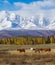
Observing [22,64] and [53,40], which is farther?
[53,40]

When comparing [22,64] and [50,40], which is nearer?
[22,64]

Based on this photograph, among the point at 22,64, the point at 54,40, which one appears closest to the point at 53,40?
the point at 54,40

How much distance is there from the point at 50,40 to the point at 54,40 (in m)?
3.41

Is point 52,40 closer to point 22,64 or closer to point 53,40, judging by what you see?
point 53,40

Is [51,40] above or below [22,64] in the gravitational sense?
below

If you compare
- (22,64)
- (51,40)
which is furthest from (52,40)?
(22,64)

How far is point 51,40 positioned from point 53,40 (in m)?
2.98

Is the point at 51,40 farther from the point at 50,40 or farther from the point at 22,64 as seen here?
→ the point at 22,64

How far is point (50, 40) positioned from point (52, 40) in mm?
2037

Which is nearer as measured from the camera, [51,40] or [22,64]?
[22,64]

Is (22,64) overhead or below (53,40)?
overhead

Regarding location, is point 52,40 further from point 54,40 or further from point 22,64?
point 22,64

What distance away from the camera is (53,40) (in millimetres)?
190125

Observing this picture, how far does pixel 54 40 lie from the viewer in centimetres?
18900
